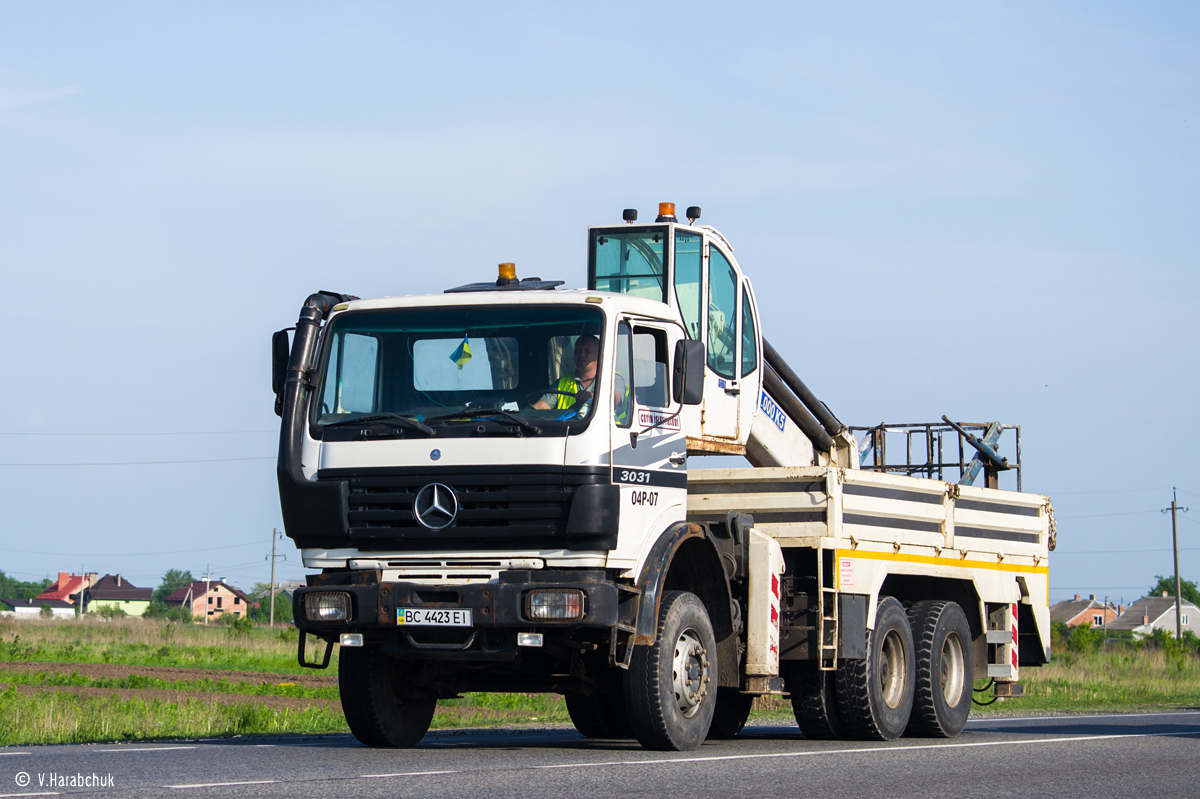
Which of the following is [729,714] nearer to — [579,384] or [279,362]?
[579,384]

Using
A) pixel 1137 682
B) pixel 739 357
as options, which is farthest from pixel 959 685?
pixel 1137 682

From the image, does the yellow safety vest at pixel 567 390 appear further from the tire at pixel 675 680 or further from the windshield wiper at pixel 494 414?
the tire at pixel 675 680

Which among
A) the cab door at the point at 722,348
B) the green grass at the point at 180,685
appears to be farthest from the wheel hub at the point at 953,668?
the green grass at the point at 180,685

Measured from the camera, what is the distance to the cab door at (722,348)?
512 inches

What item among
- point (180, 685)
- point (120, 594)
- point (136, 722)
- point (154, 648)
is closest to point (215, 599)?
point (120, 594)

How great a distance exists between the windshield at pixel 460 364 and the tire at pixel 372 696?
192 cm

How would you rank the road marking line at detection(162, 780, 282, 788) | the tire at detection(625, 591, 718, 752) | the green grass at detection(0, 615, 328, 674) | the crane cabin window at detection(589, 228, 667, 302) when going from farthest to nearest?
the green grass at detection(0, 615, 328, 674)
the crane cabin window at detection(589, 228, 667, 302)
the tire at detection(625, 591, 718, 752)
the road marking line at detection(162, 780, 282, 788)

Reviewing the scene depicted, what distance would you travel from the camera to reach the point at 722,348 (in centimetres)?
1341

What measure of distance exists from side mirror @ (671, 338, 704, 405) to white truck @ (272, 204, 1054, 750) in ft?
0.05

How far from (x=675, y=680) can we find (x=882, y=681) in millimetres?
3485

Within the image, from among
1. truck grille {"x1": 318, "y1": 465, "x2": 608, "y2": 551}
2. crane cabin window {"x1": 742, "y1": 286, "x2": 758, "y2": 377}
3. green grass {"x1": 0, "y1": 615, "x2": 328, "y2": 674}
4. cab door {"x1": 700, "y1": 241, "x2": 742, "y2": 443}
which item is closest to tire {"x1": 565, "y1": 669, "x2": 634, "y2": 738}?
cab door {"x1": 700, "y1": 241, "x2": 742, "y2": 443}

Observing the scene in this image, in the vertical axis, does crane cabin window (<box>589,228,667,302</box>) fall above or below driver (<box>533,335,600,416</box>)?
above

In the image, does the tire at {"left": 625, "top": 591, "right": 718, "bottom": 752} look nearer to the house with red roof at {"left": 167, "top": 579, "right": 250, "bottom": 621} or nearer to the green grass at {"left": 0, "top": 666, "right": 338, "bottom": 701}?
the green grass at {"left": 0, "top": 666, "right": 338, "bottom": 701}

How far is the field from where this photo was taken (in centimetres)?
1484
